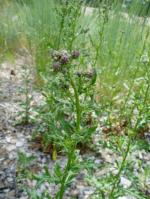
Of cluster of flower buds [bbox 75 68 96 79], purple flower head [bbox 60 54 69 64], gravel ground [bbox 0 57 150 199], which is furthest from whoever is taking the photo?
gravel ground [bbox 0 57 150 199]

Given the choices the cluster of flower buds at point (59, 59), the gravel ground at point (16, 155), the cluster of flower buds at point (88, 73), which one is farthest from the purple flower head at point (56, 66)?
the gravel ground at point (16, 155)

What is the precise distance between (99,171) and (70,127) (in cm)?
76

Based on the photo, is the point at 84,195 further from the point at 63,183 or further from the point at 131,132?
the point at 131,132

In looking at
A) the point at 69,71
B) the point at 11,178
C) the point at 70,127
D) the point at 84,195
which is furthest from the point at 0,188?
the point at 69,71

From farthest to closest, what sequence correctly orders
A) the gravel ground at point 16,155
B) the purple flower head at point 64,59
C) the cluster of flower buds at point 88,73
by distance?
the gravel ground at point 16,155 → the cluster of flower buds at point 88,73 → the purple flower head at point 64,59

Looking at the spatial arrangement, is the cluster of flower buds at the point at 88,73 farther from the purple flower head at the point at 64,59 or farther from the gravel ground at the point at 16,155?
the gravel ground at the point at 16,155

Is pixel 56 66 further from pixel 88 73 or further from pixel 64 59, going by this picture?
pixel 88 73

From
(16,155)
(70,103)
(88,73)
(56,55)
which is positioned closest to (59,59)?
(56,55)

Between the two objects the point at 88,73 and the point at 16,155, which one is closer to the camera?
the point at 88,73

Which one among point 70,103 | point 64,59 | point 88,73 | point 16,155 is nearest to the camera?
point 64,59

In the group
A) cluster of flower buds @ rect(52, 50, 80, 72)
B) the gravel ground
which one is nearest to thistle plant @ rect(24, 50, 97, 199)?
cluster of flower buds @ rect(52, 50, 80, 72)

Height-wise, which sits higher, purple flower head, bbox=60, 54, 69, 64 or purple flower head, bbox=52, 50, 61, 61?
purple flower head, bbox=52, 50, 61, 61

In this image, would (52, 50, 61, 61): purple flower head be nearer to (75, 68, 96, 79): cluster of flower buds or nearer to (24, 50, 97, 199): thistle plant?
(24, 50, 97, 199): thistle plant

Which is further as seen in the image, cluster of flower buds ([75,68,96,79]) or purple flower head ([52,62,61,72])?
cluster of flower buds ([75,68,96,79])
